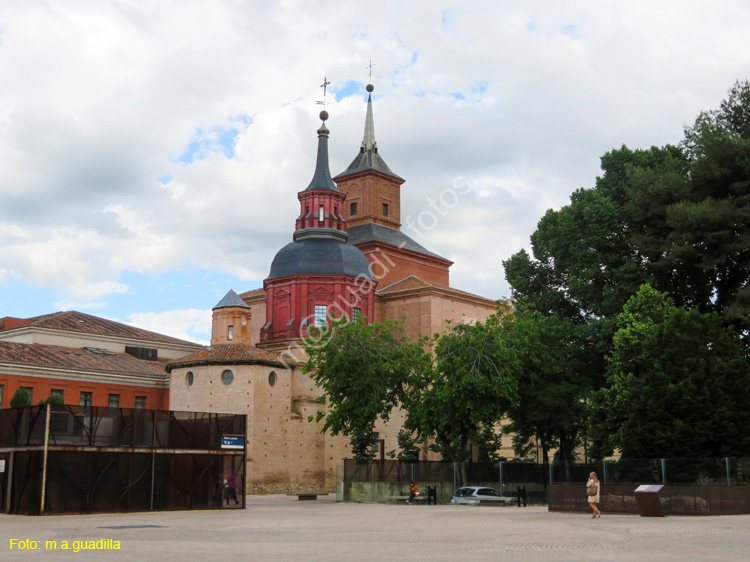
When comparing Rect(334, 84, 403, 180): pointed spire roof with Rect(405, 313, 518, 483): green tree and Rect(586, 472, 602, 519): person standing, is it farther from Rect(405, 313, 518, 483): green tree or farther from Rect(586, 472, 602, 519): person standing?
Rect(586, 472, 602, 519): person standing

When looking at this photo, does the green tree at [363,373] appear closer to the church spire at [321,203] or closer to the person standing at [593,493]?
the person standing at [593,493]

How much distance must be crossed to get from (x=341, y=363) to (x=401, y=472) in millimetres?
6456

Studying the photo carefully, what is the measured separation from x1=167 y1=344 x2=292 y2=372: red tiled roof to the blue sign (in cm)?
2024

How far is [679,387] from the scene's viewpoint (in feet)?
117

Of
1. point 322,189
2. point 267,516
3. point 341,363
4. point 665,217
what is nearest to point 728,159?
point 665,217

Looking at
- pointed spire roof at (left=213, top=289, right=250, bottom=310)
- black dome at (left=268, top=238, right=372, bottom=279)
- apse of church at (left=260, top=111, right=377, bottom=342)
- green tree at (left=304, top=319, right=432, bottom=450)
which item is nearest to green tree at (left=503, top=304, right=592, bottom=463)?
green tree at (left=304, top=319, right=432, bottom=450)

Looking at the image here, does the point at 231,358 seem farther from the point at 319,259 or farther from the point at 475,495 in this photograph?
the point at 475,495

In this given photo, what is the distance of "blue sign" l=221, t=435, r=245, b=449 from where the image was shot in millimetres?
34500

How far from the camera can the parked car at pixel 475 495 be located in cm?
3841

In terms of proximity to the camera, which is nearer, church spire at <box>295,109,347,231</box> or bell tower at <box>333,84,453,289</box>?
church spire at <box>295,109,347,231</box>

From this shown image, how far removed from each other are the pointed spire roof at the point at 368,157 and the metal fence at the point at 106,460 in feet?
170

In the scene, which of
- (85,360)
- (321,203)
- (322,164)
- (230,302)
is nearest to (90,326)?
(85,360)

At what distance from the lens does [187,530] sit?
22.2 m

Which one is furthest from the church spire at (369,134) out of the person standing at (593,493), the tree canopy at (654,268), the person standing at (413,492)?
the person standing at (593,493)
